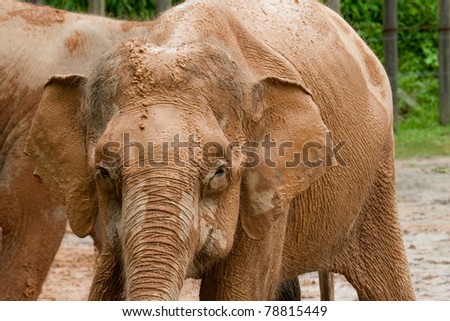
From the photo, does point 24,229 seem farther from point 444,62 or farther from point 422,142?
point 444,62

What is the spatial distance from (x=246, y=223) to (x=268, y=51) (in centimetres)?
63

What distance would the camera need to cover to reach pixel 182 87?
4043 millimetres

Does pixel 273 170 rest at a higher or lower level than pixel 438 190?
higher

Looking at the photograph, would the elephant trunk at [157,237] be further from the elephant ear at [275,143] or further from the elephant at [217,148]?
the elephant ear at [275,143]

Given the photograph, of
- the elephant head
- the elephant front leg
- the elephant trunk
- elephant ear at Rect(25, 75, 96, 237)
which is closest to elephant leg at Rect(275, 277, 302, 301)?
the elephant front leg

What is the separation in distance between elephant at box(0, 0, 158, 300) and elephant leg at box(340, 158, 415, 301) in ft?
5.31

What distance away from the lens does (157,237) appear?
3795mm

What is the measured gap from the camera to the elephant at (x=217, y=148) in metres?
3.89

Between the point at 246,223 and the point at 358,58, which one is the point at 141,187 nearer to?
the point at 246,223

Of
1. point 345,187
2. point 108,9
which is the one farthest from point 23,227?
point 108,9

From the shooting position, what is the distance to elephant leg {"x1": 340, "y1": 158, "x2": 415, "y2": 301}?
5.78 meters

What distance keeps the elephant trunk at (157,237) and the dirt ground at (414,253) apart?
284 cm

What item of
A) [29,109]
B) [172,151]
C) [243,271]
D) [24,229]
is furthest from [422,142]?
[172,151]

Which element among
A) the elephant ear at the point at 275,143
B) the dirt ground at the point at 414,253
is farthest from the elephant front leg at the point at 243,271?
the dirt ground at the point at 414,253
